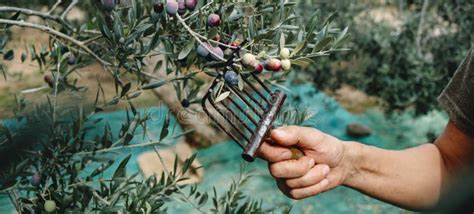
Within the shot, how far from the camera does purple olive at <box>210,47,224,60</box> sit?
3.92ft

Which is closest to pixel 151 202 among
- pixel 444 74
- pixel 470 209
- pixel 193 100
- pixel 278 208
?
pixel 193 100

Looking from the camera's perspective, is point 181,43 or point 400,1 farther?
point 400,1

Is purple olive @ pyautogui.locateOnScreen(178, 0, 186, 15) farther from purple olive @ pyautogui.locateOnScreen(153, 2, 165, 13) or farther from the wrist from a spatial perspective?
the wrist

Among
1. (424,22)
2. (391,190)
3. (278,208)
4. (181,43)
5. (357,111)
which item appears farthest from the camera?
(357,111)

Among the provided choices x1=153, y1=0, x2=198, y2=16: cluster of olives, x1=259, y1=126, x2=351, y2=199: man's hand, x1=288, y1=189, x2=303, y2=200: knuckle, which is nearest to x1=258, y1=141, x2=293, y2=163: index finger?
x1=259, y1=126, x2=351, y2=199: man's hand

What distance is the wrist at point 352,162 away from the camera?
1.65 meters

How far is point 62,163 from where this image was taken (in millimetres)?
1576

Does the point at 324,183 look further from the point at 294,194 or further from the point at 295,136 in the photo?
the point at 295,136

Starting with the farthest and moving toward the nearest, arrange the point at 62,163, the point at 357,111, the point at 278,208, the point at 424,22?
the point at 357,111
the point at 424,22
the point at 278,208
the point at 62,163

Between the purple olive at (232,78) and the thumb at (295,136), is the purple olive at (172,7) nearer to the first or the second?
the purple olive at (232,78)

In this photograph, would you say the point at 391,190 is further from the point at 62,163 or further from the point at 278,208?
the point at 278,208

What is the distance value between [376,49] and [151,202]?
14.1 feet

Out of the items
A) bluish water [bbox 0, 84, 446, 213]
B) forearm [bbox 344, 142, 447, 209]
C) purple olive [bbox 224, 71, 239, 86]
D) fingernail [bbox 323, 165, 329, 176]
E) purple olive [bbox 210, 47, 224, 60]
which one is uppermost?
purple olive [bbox 210, 47, 224, 60]

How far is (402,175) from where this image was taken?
1.78 meters
